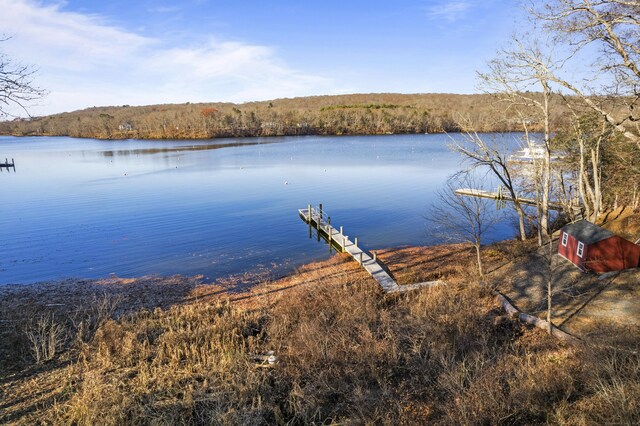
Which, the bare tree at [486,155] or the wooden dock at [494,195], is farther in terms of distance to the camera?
the wooden dock at [494,195]

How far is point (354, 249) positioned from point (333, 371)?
12.7 metres

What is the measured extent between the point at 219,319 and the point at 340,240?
38.9ft

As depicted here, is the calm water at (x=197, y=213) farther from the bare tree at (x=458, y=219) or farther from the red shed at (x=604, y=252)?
the red shed at (x=604, y=252)

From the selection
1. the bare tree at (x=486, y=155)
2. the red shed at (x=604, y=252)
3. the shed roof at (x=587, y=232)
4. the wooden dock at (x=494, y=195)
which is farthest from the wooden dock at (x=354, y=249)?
the wooden dock at (x=494, y=195)

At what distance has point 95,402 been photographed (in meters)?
8.09

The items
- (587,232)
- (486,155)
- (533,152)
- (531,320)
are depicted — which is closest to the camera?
(531,320)

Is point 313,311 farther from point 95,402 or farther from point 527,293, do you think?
point 527,293

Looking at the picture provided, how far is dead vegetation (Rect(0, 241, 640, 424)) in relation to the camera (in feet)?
24.2

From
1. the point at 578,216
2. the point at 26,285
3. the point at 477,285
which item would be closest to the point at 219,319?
the point at 477,285

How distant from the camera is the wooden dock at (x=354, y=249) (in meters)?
16.0

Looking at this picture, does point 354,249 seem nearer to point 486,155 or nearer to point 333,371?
point 486,155

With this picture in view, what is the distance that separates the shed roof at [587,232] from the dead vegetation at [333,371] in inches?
196

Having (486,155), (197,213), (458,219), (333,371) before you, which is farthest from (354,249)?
(197,213)

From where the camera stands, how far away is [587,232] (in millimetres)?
15586
